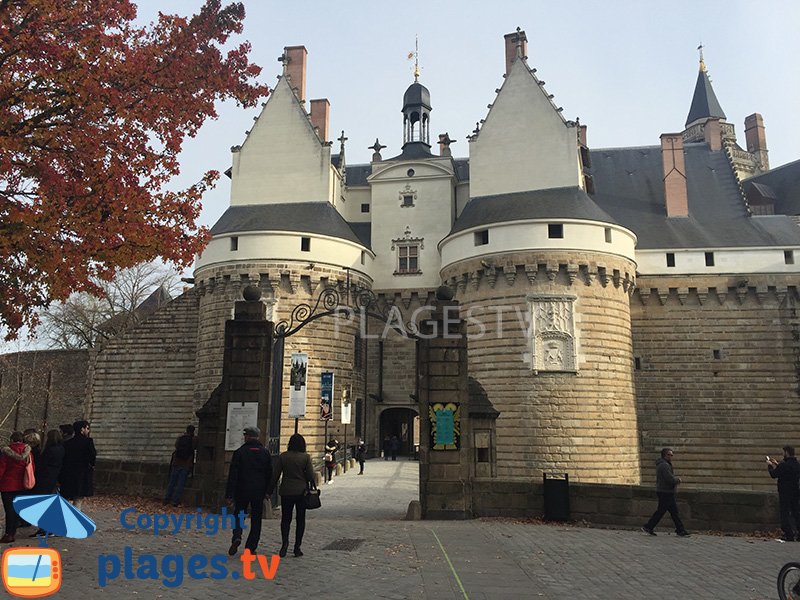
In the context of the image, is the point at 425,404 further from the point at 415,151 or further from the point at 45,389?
the point at 45,389

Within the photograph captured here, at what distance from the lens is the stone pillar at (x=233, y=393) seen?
12.1 metres

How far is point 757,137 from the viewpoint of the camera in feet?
171

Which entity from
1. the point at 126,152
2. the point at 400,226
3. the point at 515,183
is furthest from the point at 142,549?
the point at 400,226

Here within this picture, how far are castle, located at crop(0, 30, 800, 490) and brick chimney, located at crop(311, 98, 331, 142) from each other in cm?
15

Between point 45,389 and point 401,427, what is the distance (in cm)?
2008

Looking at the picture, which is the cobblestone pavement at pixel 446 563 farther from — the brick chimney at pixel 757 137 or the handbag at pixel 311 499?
the brick chimney at pixel 757 137

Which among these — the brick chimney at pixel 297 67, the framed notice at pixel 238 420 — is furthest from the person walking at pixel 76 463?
the brick chimney at pixel 297 67

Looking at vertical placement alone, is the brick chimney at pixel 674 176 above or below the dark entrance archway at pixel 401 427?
above

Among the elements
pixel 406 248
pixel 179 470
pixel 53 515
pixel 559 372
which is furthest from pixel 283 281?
pixel 53 515

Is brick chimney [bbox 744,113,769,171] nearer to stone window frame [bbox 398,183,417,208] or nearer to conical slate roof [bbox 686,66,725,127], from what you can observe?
conical slate roof [bbox 686,66,725,127]

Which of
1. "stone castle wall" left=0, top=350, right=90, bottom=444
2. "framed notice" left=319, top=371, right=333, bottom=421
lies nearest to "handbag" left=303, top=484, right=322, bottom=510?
"framed notice" left=319, top=371, right=333, bottom=421

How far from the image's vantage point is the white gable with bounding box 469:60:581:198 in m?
25.1

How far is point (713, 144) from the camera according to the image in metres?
31.4

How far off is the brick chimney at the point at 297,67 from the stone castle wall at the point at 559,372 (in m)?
12.4
